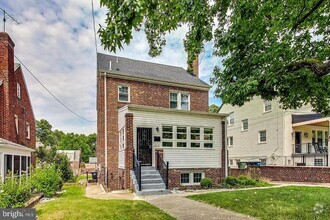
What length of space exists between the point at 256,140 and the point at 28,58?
21683 mm

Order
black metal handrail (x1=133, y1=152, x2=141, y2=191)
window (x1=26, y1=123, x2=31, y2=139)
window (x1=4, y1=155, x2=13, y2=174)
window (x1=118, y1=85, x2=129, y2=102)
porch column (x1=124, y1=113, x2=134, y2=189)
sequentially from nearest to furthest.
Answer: window (x1=4, y1=155, x2=13, y2=174) → black metal handrail (x1=133, y1=152, x2=141, y2=191) → porch column (x1=124, y1=113, x2=134, y2=189) → window (x1=118, y1=85, x2=129, y2=102) → window (x1=26, y1=123, x2=31, y2=139)

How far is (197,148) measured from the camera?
14977 millimetres

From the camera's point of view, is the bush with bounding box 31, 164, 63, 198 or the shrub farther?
the shrub

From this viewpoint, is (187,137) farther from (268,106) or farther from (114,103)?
(268,106)

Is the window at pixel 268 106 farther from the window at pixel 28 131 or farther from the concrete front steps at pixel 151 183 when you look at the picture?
the window at pixel 28 131

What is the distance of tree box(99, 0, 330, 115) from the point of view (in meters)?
6.68

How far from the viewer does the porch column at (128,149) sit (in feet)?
42.1

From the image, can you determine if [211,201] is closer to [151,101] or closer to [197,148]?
[197,148]

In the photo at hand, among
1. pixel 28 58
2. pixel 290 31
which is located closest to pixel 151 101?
pixel 28 58

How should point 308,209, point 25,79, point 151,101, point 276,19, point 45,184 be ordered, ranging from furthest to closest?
point 25,79 < point 151,101 < point 45,184 < point 308,209 < point 276,19

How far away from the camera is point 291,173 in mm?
17859

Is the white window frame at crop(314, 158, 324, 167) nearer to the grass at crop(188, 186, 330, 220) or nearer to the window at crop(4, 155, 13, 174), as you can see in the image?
the grass at crop(188, 186, 330, 220)

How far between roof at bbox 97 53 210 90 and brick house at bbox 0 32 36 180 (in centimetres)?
538

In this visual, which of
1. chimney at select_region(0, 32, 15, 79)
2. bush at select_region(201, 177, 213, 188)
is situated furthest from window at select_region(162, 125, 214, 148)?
chimney at select_region(0, 32, 15, 79)
